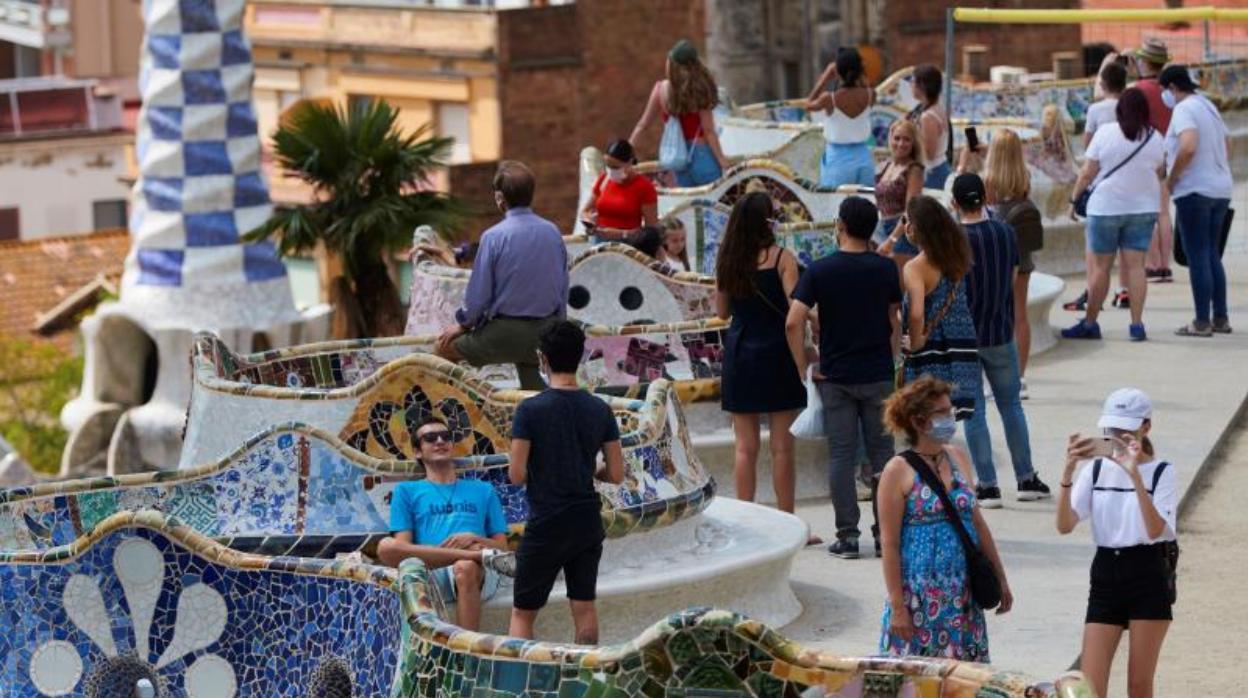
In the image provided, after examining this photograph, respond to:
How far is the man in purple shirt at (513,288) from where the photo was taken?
1236 centimetres

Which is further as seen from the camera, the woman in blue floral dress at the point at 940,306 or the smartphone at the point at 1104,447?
the woman in blue floral dress at the point at 940,306

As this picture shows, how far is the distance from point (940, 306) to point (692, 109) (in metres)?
5.65

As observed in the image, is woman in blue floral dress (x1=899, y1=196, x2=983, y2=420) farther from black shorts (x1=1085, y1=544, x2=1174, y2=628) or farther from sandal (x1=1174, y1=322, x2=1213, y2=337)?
sandal (x1=1174, y1=322, x2=1213, y2=337)

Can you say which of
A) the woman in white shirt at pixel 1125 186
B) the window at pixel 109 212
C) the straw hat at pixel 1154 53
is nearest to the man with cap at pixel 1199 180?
the woman in white shirt at pixel 1125 186

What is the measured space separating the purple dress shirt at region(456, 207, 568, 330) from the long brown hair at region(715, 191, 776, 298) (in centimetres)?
75

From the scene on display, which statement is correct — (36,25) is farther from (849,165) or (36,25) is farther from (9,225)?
(849,165)

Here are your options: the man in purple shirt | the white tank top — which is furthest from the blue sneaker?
the man in purple shirt

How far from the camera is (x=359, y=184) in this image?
24.2m

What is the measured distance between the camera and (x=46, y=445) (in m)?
56.6

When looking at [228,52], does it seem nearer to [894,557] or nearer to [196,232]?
[196,232]

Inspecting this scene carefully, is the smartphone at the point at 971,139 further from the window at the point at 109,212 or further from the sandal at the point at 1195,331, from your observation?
the window at the point at 109,212

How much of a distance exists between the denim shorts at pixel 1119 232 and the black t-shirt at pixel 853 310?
4.06m

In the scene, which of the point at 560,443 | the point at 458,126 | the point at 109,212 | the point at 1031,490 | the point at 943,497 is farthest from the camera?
the point at 109,212

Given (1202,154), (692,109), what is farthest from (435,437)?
(692,109)
